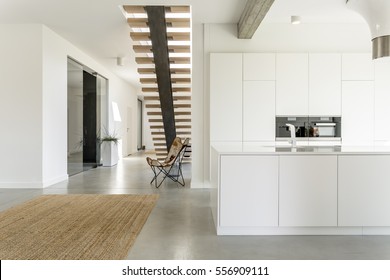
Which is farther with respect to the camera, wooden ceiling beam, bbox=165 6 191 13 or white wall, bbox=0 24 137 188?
white wall, bbox=0 24 137 188

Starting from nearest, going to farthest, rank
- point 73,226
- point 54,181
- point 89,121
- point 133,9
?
point 73,226
point 133,9
point 54,181
point 89,121

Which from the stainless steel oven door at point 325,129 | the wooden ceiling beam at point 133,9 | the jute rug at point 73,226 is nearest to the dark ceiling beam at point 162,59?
the wooden ceiling beam at point 133,9

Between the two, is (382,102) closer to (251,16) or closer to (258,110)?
(258,110)

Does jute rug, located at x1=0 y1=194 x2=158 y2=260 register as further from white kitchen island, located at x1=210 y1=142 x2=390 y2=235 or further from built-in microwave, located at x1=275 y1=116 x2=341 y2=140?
built-in microwave, located at x1=275 y1=116 x2=341 y2=140

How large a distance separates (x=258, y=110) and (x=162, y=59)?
2.03 m

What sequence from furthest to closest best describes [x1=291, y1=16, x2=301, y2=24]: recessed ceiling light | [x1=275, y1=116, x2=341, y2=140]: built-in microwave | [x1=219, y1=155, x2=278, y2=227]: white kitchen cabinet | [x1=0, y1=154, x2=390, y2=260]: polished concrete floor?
[x1=275, y1=116, x2=341, y2=140]: built-in microwave → [x1=291, y1=16, x2=301, y2=24]: recessed ceiling light → [x1=219, y1=155, x2=278, y2=227]: white kitchen cabinet → [x1=0, y1=154, x2=390, y2=260]: polished concrete floor

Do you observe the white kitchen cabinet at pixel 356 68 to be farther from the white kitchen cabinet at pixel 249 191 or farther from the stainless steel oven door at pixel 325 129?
the white kitchen cabinet at pixel 249 191

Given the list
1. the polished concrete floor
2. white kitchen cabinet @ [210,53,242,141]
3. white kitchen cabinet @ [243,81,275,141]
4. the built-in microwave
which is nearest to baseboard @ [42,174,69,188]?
the polished concrete floor

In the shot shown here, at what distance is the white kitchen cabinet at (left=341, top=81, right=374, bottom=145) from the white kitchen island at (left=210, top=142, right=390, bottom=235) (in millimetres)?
2626

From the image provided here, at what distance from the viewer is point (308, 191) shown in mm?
3236

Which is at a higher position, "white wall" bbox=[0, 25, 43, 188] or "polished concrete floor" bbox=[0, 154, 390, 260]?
"white wall" bbox=[0, 25, 43, 188]

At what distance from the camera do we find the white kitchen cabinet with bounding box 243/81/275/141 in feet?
18.5

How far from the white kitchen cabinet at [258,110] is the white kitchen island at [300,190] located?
94.8 inches

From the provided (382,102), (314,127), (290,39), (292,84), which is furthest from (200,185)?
(382,102)
